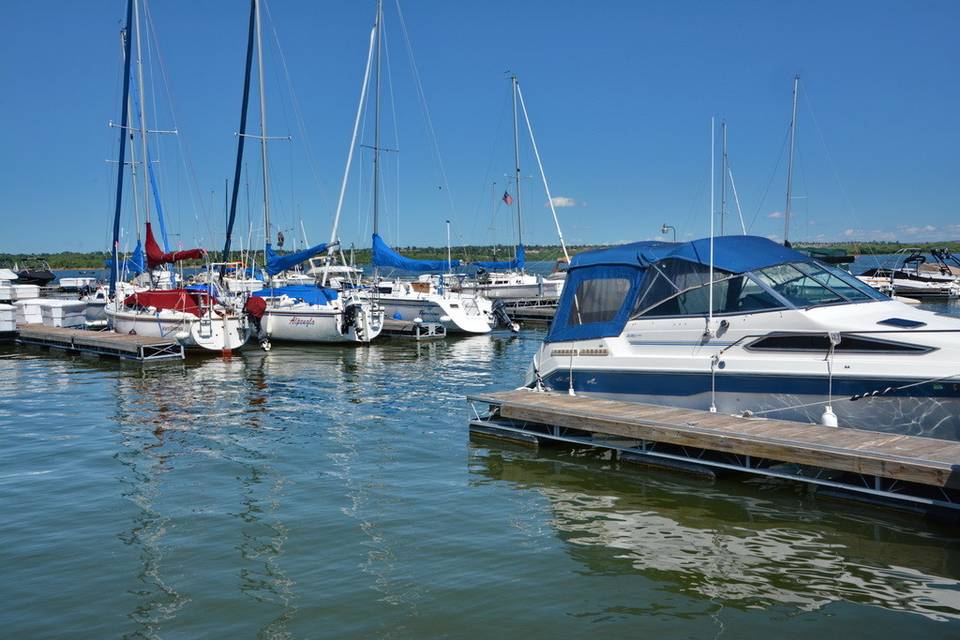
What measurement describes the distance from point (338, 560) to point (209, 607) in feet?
4.96

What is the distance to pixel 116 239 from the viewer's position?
35312 millimetres

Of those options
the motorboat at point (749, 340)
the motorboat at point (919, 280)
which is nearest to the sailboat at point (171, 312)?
the motorboat at point (749, 340)

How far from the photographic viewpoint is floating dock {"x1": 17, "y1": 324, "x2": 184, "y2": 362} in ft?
86.9

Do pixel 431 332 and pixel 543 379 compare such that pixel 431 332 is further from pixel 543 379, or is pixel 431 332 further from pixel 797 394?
pixel 797 394

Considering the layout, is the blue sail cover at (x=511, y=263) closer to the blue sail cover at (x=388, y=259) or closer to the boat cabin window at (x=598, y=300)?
the blue sail cover at (x=388, y=259)

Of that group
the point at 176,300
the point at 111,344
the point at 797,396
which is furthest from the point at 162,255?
the point at 797,396

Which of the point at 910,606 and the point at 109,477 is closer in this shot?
the point at 910,606

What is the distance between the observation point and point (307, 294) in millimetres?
32281

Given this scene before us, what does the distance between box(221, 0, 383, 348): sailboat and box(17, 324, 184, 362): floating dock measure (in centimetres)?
367

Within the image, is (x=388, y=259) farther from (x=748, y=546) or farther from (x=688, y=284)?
(x=748, y=546)

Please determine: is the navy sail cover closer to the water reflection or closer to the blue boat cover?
the water reflection

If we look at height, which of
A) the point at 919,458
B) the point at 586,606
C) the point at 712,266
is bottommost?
the point at 586,606

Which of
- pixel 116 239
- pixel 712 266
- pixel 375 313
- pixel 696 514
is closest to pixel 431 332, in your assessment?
pixel 375 313

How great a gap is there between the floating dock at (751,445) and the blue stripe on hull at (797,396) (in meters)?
0.34
